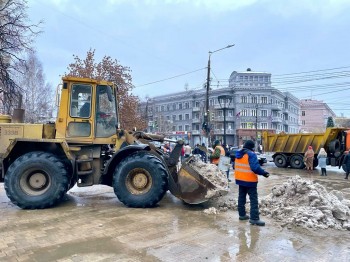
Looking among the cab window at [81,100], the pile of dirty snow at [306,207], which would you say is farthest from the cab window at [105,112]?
the pile of dirty snow at [306,207]

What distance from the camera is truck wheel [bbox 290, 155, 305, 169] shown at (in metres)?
20.6

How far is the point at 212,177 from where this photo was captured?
8234mm

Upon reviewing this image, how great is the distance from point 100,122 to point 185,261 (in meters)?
4.52

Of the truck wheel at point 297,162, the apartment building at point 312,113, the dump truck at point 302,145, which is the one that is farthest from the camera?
the apartment building at point 312,113

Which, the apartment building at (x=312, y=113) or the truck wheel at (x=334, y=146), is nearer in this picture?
the truck wheel at (x=334, y=146)

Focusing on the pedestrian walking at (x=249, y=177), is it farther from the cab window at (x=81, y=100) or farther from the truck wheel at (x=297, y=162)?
the truck wheel at (x=297, y=162)

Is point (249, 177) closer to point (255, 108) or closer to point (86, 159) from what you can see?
point (86, 159)

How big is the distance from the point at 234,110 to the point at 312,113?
38741 millimetres

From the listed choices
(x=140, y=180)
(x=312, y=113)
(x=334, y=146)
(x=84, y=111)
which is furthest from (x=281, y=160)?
(x=312, y=113)

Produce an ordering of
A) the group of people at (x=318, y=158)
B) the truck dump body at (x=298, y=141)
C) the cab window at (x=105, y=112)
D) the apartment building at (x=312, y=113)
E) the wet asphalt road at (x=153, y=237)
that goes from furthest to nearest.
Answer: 1. the apartment building at (x=312, y=113)
2. the truck dump body at (x=298, y=141)
3. the group of people at (x=318, y=158)
4. the cab window at (x=105, y=112)
5. the wet asphalt road at (x=153, y=237)

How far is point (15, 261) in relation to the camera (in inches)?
173

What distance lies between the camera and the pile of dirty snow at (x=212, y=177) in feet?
24.2

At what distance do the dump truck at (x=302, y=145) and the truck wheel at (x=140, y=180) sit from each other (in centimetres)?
1457

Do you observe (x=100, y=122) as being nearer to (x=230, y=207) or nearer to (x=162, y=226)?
(x=162, y=226)
